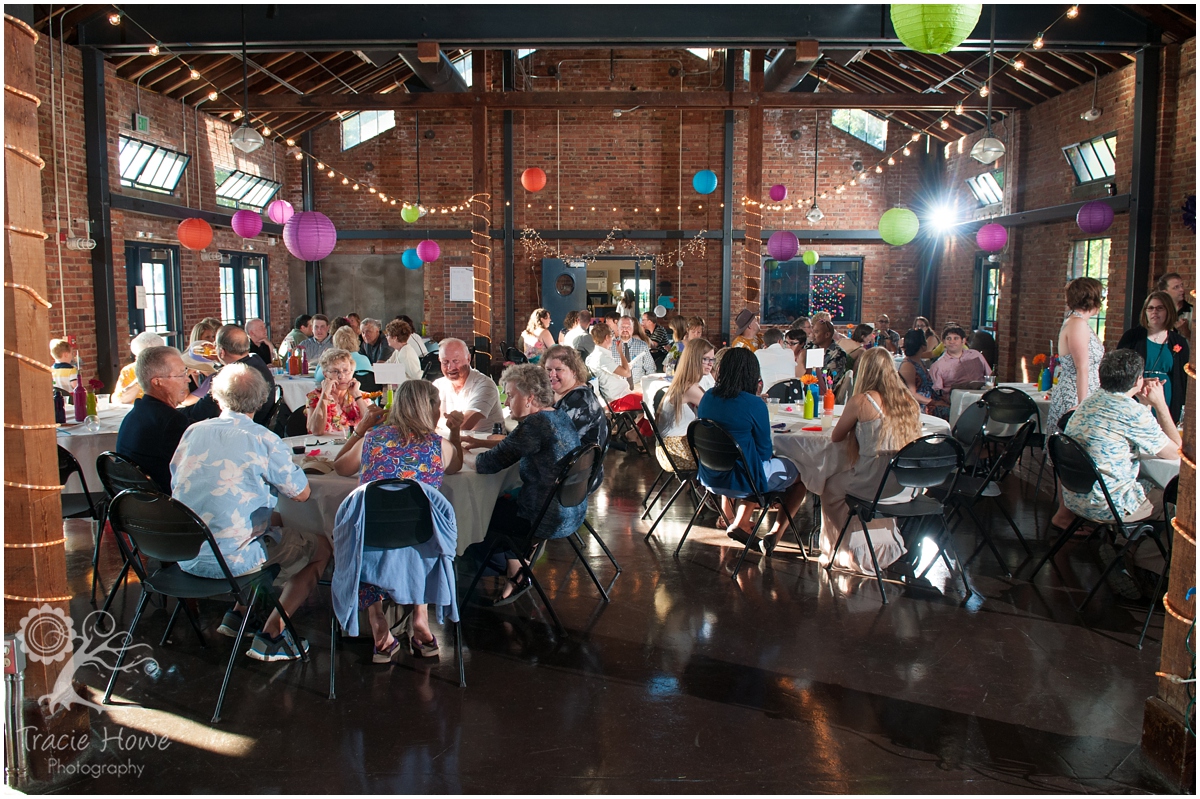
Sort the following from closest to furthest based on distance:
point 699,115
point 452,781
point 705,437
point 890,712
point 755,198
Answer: point 452,781 → point 890,712 → point 705,437 → point 755,198 → point 699,115

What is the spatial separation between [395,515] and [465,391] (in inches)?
75.1

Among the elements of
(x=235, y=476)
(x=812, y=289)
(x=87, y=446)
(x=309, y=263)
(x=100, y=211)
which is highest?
(x=100, y=211)

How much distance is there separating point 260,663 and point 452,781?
128 centimetres

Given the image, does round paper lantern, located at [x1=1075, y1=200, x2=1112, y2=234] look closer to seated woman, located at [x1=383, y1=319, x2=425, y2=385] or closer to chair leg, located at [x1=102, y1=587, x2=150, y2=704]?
seated woman, located at [x1=383, y1=319, x2=425, y2=385]

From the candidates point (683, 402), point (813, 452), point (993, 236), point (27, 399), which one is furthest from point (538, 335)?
point (27, 399)

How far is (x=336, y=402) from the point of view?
15.6 feet

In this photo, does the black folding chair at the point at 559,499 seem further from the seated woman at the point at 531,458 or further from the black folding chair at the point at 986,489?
the black folding chair at the point at 986,489

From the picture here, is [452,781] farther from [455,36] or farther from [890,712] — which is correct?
[455,36]

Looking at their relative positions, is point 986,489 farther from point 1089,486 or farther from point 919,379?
point 919,379

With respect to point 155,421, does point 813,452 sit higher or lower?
lower

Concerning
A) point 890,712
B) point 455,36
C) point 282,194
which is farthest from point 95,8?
point 890,712

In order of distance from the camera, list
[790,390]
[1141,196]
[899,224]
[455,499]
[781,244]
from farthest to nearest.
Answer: [781,244] < [899,224] < [1141,196] < [790,390] < [455,499]

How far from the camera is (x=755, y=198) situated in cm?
1167

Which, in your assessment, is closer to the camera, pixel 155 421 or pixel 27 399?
pixel 27 399
